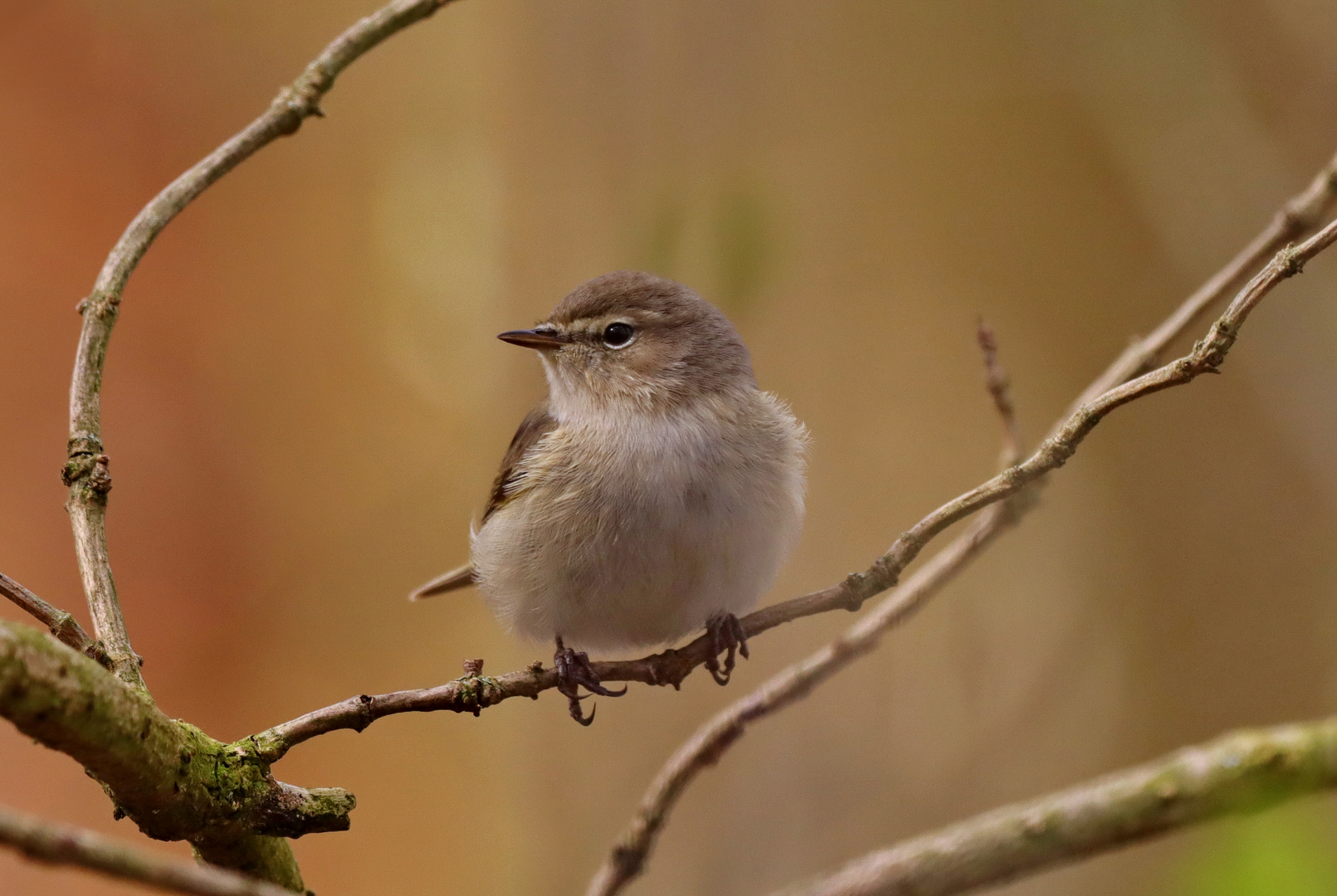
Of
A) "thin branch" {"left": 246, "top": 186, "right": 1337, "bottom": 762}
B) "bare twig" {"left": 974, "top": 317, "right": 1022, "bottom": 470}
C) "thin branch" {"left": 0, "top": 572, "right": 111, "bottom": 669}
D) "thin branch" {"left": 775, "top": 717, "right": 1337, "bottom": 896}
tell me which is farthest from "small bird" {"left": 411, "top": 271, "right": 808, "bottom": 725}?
"thin branch" {"left": 775, "top": 717, "right": 1337, "bottom": 896}

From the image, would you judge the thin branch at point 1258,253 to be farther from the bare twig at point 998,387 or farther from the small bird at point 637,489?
the small bird at point 637,489

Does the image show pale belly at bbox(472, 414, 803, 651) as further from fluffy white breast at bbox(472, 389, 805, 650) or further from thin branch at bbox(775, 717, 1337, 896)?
thin branch at bbox(775, 717, 1337, 896)

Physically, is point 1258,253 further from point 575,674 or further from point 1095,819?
point 575,674

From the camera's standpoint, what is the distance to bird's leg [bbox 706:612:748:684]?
236 centimetres

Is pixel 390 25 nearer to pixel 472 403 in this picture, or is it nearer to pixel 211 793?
pixel 211 793

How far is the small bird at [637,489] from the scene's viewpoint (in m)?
2.46

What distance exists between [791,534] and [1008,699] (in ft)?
4.68

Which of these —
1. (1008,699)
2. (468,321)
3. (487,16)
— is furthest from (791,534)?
(487,16)

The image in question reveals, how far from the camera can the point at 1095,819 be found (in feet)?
3.40

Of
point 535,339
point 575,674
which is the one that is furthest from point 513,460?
point 575,674

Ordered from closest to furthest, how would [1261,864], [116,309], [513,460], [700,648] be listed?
[1261,864], [116,309], [700,648], [513,460]

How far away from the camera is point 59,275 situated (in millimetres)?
4516

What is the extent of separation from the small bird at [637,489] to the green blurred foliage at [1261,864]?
4.03 feet

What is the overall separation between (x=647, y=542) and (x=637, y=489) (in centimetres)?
13
